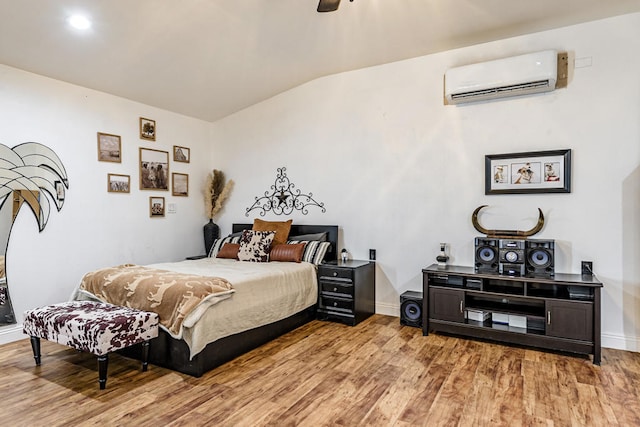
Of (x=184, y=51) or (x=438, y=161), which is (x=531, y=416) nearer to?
(x=438, y=161)

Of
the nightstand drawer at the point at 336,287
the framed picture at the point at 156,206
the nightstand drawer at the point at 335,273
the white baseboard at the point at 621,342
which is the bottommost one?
the white baseboard at the point at 621,342

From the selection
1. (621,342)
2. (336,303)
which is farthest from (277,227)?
(621,342)

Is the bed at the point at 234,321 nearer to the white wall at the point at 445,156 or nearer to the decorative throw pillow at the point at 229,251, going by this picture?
the decorative throw pillow at the point at 229,251

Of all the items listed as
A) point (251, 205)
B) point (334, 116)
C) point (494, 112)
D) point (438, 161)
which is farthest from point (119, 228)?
point (494, 112)

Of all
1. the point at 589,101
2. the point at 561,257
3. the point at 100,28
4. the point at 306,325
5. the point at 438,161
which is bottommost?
the point at 306,325

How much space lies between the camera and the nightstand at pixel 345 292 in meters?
3.98

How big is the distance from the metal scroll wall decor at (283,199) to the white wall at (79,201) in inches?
45.4

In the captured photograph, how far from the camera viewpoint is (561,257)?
3.47 metres

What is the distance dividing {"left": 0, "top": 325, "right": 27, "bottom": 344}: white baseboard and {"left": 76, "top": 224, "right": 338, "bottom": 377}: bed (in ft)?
2.55

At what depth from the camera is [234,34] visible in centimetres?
355

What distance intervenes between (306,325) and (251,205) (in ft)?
6.79

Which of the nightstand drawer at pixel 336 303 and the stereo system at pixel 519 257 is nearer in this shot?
the stereo system at pixel 519 257

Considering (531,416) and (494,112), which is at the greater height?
(494,112)

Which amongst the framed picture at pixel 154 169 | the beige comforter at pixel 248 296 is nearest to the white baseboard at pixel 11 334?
the beige comforter at pixel 248 296
